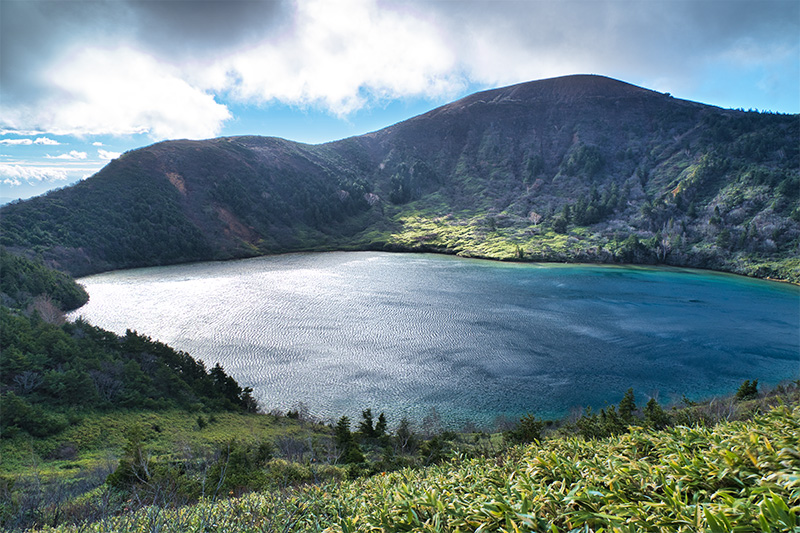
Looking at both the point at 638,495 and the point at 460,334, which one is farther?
the point at 460,334

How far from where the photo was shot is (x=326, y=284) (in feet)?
205

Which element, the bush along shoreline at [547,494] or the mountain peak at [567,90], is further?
the mountain peak at [567,90]

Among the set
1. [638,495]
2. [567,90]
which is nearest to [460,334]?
[638,495]

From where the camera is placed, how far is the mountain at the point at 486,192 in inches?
3211

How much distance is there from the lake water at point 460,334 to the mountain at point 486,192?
17.4 metres

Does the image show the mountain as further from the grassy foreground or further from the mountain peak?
the grassy foreground

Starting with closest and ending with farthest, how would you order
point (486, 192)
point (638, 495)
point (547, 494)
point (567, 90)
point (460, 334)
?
point (638, 495), point (547, 494), point (460, 334), point (486, 192), point (567, 90)

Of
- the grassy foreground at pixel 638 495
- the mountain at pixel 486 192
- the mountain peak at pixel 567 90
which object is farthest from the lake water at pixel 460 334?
the mountain peak at pixel 567 90

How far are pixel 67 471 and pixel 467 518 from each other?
20.0 meters

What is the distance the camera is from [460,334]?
135 ft

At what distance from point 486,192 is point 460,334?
103856 mm

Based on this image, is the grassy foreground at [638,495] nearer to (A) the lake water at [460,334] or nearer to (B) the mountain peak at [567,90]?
(A) the lake water at [460,334]

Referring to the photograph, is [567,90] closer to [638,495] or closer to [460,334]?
[460,334]

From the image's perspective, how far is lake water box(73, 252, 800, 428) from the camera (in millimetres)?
30047
